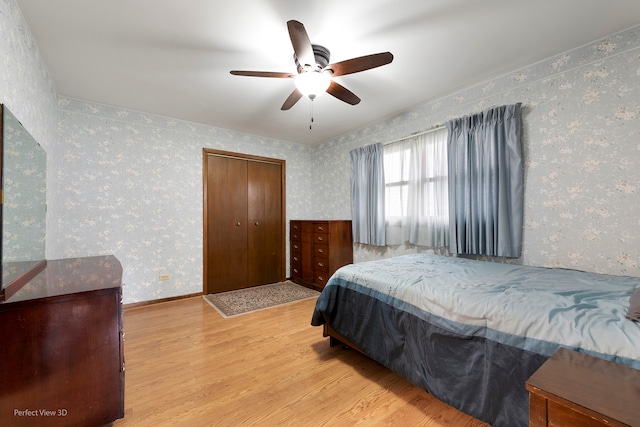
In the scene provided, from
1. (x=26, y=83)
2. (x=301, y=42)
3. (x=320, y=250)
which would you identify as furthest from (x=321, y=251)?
(x=26, y=83)

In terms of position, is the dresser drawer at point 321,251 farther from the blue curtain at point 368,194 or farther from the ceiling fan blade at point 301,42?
the ceiling fan blade at point 301,42

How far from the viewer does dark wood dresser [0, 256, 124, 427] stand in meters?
1.09

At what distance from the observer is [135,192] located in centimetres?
325

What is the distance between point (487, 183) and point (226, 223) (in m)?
3.34

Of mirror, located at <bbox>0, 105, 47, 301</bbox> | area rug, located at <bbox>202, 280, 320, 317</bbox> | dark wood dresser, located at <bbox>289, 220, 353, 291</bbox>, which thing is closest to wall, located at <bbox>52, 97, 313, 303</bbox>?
area rug, located at <bbox>202, 280, 320, 317</bbox>

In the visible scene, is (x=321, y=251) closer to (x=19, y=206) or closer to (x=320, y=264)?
(x=320, y=264)

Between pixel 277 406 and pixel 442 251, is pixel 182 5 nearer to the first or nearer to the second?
pixel 277 406

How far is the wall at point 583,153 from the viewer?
1.85 m

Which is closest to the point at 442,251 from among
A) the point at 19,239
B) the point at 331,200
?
the point at 331,200

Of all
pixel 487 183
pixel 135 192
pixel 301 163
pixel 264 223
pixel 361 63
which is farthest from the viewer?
pixel 301 163

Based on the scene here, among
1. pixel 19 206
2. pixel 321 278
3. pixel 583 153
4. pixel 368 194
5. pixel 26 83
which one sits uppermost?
pixel 26 83

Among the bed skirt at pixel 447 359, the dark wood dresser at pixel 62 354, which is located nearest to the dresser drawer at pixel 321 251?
the bed skirt at pixel 447 359

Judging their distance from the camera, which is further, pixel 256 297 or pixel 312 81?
pixel 256 297

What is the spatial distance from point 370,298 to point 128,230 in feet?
9.90
